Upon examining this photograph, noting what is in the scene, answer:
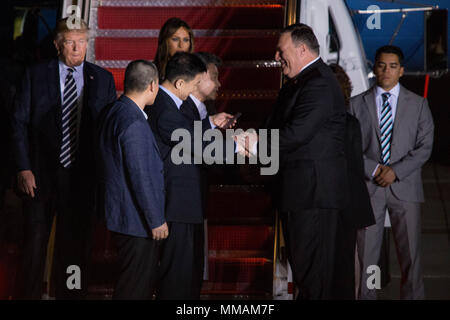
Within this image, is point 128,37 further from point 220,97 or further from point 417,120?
point 417,120

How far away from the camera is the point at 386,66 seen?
4734 mm

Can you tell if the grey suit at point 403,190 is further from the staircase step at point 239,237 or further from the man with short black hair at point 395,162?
the staircase step at point 239,237

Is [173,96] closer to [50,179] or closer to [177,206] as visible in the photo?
[177,206]

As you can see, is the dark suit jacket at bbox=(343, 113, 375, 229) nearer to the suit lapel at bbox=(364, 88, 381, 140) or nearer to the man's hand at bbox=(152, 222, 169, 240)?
the suit lapel at bbox=(364, 88, 381, 140)

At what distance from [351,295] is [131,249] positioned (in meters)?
1.45

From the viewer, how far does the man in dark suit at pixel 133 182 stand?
3.41 metres

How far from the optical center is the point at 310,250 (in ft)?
12.0

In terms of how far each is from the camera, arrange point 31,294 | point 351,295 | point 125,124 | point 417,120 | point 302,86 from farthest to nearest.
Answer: point 417,120 → point 31,294 → point 351,295 → point 302,86 → point 125,124

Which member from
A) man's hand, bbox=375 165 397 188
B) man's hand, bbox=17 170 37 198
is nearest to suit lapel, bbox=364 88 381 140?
man's hand, bbox=375 165 397 188

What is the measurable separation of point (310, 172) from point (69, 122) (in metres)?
1.77

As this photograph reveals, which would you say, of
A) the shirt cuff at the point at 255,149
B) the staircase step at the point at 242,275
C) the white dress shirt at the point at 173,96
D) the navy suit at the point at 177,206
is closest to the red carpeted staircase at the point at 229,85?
the staircase step at the point at 242,275

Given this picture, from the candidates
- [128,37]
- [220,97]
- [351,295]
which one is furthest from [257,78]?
[351,295]

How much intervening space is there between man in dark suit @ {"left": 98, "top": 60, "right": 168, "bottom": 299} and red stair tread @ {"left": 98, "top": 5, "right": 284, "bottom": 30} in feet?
8.45

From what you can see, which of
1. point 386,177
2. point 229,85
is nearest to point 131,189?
point 386,177
